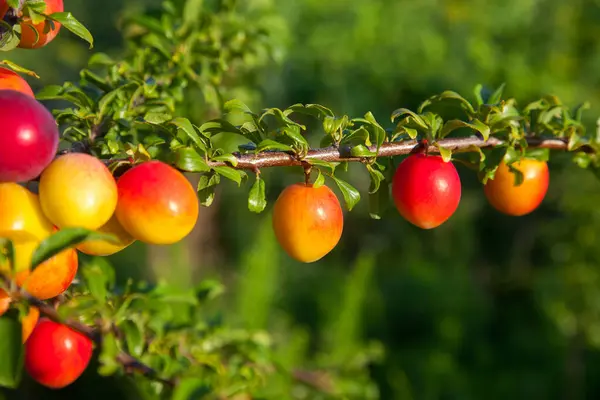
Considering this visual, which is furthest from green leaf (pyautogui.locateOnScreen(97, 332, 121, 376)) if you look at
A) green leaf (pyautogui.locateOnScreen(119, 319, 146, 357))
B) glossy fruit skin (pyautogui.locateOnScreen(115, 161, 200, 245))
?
glossy fruit skin (pyautogui.locateOnScreen(115, 161, 200, 245))

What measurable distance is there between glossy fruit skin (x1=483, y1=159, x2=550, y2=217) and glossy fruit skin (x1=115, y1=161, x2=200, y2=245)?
0.33m

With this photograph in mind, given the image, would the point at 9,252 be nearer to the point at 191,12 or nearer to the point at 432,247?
the point at 191,12

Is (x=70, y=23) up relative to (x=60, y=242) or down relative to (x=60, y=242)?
up

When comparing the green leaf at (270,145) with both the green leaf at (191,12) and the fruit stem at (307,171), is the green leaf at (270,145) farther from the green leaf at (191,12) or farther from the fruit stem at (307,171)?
the green leaf at (191,12)

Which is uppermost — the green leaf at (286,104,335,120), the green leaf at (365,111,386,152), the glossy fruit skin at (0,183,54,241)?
the green leaf at (365,111,386,152)

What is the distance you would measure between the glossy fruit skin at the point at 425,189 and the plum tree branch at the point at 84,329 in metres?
0.31

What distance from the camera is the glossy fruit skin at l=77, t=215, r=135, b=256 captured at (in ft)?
1.93

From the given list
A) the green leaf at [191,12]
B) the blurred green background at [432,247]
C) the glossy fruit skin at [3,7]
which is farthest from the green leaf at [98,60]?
the blurred green background at [432,247]

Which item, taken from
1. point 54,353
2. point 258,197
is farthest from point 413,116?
point 54,353

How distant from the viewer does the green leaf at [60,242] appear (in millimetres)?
480

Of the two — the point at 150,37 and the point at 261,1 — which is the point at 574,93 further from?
the point at 150,37

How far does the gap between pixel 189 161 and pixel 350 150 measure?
0.15 metres

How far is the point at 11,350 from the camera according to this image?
1.75 ft

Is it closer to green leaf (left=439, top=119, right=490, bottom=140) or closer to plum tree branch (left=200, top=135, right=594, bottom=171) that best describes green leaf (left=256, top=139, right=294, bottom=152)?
plum tree branch (left=200, top=135, right=594, bottom=171)
